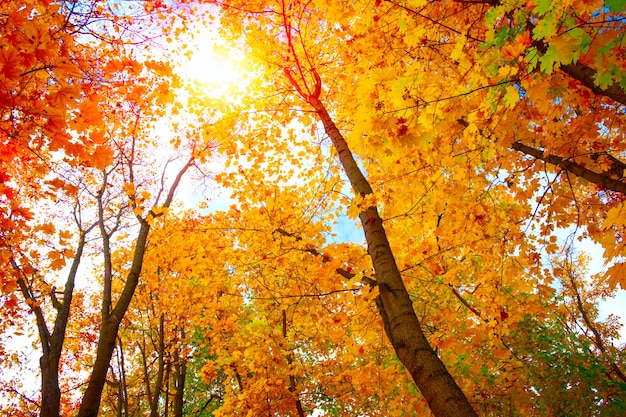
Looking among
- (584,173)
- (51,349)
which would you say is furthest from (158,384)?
(584,173)

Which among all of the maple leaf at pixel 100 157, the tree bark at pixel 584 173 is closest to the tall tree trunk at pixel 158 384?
the maple leaf at pixel 100 157

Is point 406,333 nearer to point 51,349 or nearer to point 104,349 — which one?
point 104,349

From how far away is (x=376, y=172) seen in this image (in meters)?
5.82

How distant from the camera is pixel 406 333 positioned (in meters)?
2.56

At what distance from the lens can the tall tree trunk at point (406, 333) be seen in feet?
6.98

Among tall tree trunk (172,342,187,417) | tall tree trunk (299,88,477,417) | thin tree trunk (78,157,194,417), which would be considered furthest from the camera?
tall tree trunk (172,342,187,417)

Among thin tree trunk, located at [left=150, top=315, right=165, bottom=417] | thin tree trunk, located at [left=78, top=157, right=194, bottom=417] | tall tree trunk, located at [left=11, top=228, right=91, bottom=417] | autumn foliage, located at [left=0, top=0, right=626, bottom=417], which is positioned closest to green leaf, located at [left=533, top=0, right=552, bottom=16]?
autumn foliage, located at [left=0, top=0, right=626, bottom=417]

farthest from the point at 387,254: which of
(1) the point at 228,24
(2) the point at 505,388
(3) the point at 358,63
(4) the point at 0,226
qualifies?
(2) the point at 505,388

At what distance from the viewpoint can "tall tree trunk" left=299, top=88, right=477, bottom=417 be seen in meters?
2.13

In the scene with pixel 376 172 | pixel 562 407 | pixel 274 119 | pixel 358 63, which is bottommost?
pixel 562 407

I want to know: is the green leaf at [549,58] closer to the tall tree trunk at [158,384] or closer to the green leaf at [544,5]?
the green leaf at [544,5]

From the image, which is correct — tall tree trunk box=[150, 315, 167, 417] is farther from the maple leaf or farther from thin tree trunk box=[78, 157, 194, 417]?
the maple leaf

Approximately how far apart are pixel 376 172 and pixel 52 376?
8.25 meters

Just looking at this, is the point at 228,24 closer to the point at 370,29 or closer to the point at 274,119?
the point at 274,119
